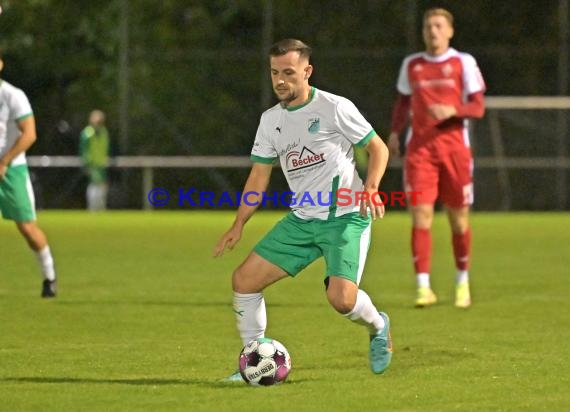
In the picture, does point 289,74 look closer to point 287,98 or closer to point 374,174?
point 287,98

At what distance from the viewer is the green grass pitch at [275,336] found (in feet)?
23.0

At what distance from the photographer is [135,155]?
28.9 m

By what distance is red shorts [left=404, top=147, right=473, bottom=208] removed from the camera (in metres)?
11.4

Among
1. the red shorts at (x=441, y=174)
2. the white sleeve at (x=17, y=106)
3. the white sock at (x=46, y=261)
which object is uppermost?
the white sleeve at (x=17, y=106)

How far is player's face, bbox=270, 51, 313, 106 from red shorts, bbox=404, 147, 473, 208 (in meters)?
3.87

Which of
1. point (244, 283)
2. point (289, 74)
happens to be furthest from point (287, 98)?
point (244, 283)

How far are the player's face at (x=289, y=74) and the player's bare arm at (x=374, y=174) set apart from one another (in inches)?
19.4

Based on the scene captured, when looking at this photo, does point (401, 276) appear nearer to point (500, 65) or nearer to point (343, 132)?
point (343, 132)

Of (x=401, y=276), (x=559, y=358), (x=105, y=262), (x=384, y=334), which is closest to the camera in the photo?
(x=384, y=334)

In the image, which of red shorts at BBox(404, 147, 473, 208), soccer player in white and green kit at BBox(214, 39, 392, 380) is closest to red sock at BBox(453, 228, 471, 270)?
red shorts at BBox(404, 147, 473, 208)

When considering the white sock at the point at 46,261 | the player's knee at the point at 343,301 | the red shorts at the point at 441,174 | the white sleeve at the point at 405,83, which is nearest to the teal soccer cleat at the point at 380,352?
the player's knee at the point at 343,301

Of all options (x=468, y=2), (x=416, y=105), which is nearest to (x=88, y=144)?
(x=468, y=2)

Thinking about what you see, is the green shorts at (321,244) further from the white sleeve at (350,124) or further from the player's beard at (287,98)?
the player's beard at (287,98)

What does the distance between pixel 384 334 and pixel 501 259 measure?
8897 millimetres
